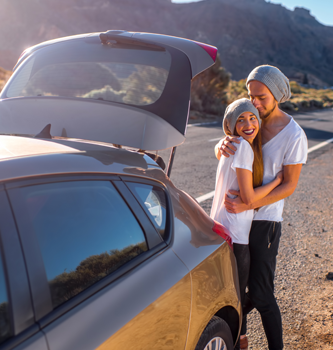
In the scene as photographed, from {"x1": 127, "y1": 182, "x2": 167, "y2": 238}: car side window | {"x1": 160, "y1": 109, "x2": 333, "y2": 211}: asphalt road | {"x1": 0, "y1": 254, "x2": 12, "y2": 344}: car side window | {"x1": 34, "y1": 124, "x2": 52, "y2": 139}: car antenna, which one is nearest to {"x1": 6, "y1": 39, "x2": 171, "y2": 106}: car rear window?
{"x1": 34, "y1": 124, "x2": 52, "y2": 139}: car antenna

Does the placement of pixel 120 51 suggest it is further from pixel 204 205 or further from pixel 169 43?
pixel 204 205


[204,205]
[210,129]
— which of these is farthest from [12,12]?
[204,205]

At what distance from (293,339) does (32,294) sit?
2.27m

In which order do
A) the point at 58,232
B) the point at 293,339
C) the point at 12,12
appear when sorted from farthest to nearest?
1. the point at 12,12
2. the point at 293,339
3. the point at 58,232

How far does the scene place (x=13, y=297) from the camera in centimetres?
100

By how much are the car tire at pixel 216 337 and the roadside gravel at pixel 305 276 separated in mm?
724

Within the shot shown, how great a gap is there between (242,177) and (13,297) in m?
1.48

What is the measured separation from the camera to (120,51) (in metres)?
2.37

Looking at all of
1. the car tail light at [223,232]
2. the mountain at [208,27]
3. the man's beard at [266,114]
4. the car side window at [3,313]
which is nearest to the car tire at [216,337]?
the car tail light at [223,232]

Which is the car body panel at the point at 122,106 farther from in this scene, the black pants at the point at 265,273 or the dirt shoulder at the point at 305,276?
the dirt shoulder at the point at 305,276

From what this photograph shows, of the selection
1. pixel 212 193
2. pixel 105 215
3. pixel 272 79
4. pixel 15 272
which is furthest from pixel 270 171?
pixel 212 193

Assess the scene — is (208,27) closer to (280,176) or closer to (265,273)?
(280,176)

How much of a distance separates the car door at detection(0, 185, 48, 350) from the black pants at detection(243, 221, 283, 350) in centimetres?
163

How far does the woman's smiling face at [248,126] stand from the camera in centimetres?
212
